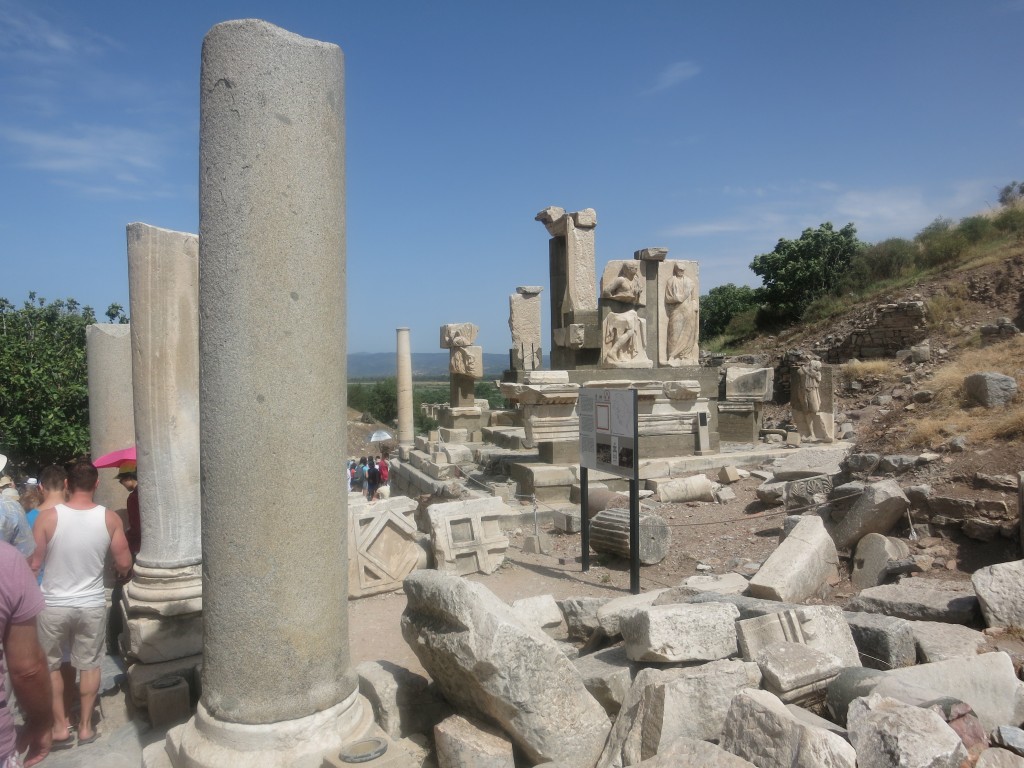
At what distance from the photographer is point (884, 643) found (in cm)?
375

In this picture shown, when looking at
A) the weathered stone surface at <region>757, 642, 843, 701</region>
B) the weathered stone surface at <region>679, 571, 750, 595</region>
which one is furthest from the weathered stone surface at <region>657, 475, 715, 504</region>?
the weathered stone surface at <region>757, 642, 843, 701</region>

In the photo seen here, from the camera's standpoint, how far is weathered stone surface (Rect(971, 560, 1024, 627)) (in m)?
4.07

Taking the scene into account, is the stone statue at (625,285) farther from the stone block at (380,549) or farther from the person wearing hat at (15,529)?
the person wearing hat at (15,529)

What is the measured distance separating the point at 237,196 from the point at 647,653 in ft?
8.79

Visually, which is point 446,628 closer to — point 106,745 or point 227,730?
point 227,730

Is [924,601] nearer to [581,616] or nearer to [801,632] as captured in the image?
[801,632]

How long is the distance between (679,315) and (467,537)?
285 inches

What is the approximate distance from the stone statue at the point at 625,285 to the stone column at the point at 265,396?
962 cm

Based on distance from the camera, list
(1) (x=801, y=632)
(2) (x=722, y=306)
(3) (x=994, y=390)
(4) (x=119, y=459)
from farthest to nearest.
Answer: (2) (x=722, y=306)
(3) (x=994, y=390)
(4) (x=119, y=459)
(1) (x=801, y=632)

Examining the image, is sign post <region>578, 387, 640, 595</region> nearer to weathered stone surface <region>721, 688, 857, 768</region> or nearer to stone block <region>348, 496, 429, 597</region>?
stone block <region>348, 496, 429, 597</region>

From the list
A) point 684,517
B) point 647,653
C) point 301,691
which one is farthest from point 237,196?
point 684,517

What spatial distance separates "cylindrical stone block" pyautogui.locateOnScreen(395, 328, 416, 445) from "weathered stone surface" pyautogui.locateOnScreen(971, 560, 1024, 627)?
14617mm

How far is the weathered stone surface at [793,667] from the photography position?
324cm

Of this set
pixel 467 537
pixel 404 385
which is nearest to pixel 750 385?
pixel 404 385
